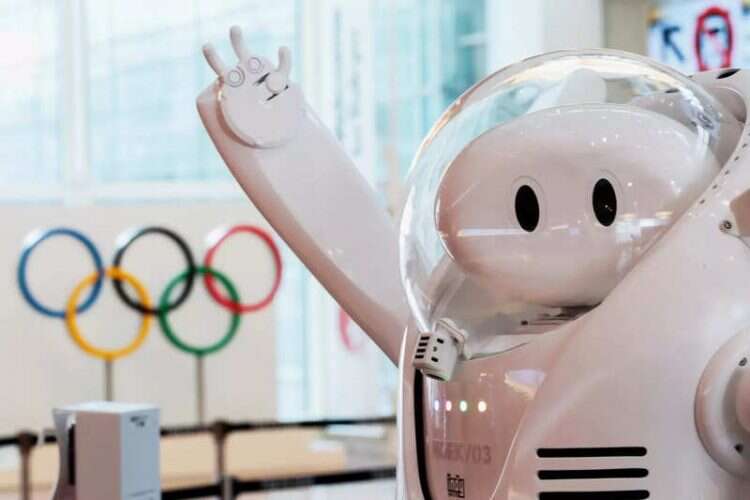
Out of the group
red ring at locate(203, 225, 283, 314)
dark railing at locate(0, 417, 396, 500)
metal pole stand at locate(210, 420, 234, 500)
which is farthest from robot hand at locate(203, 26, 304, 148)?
red ring at locate(203, 225, 283, 314)

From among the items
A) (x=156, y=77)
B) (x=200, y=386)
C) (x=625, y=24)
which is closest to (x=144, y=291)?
(x=200, y=386)

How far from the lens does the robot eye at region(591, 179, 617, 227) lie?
3.34ft

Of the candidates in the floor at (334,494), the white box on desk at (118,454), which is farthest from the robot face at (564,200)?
the floor at (334,494)

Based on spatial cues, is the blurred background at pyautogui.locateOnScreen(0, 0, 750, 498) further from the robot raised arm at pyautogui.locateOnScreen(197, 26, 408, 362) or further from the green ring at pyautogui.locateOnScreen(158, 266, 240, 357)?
the robot raised arm at pyautogui.locateOnScreen(197, 26, 408, 362)

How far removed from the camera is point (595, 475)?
984 millimetres

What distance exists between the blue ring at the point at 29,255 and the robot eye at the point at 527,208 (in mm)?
3815

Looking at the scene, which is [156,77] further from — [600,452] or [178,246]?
[600,452]

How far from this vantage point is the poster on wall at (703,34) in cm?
461

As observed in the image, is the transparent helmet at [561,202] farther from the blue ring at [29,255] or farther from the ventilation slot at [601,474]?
the blue ring at [29,255]

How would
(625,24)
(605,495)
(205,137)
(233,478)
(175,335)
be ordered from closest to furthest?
(605,495)
(233,478)
(175,335)
(625,24)
(205,137)

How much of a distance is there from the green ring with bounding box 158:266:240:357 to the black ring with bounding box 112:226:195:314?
18 millimetres

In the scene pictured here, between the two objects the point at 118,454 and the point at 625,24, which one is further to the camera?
the point at 625,24

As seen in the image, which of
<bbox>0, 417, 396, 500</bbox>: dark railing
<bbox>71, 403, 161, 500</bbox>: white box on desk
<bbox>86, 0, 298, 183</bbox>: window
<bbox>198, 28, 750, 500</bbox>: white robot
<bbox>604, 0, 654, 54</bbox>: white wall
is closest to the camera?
<bbox>198, 28, 750, 500</bbox>: white robot

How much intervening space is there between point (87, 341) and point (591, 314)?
388cm
